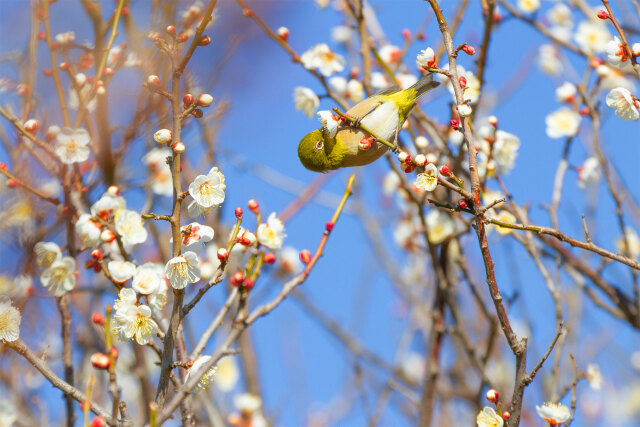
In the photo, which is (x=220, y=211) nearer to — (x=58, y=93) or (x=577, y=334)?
(x=58, y=93)

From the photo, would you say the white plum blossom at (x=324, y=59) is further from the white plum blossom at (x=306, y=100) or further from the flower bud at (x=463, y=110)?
the flower bud at (x=463, y=110)

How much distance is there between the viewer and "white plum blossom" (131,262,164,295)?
2.23m

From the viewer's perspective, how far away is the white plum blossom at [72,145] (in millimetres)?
2578

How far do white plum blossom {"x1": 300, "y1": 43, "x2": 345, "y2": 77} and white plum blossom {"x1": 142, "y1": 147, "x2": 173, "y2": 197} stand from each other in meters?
0.99

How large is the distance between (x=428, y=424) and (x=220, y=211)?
1.97 m

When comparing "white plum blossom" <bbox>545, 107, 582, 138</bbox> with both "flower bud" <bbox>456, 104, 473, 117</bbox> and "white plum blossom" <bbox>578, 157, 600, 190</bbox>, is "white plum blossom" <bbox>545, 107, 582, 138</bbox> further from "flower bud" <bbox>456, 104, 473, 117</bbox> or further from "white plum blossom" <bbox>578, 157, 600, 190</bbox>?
"flower bud" <bbox>456, 104, 473, 117</bbox>

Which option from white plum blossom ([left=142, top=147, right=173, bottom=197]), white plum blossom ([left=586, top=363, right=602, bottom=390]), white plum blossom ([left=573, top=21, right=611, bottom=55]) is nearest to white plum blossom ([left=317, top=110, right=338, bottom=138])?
white plum blossom ([left=142, top=147, right=173, bottom=197])

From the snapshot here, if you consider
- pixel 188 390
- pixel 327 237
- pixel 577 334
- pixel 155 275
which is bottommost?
pixel 188 390

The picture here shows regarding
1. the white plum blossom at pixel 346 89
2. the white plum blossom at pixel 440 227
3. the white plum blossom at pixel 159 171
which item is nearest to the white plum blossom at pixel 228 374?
the white plum blossom at pixel 159 171

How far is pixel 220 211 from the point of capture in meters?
4.45

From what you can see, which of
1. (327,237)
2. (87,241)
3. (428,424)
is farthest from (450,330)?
(87,241)

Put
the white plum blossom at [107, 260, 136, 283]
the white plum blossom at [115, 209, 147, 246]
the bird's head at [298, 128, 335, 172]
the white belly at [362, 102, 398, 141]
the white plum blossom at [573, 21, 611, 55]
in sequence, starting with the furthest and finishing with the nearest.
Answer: the white plum blossom at [573, 21, 611, 55], the bird's head at [298, 128, 335, 172], the white belly at [362, 102, 398, 141], the white plum blossom at [115, 209, 147, 246], the white plum blossom at [107, 260, 136, 283]

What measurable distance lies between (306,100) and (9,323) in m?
1.92

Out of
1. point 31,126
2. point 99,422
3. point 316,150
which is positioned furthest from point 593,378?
point 31,126
